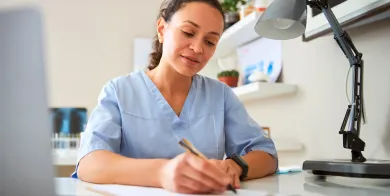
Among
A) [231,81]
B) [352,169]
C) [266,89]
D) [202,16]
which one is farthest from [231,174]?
[231,81]

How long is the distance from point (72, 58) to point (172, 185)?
1827 millimetres

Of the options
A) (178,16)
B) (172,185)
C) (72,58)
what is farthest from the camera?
(72,58)

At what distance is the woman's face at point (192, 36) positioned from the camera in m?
0.88

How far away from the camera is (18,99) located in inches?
10.8

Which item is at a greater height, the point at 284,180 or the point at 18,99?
the point at 18,99

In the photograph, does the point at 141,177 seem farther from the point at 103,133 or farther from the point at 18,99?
the point at 18,99

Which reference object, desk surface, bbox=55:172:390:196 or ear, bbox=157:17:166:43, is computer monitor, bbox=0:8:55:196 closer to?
desk surface, bbox=55:172:390:196

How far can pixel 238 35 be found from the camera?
5.81 ft

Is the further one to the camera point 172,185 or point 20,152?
point 172,185

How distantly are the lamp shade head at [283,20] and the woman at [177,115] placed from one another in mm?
123

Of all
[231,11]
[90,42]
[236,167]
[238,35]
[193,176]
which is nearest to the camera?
[193,176]

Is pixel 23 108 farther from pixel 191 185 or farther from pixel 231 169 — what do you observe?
pixel 231 169

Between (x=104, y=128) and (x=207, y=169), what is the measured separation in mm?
302

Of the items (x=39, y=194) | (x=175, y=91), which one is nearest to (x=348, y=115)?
(x=175, y=91)
